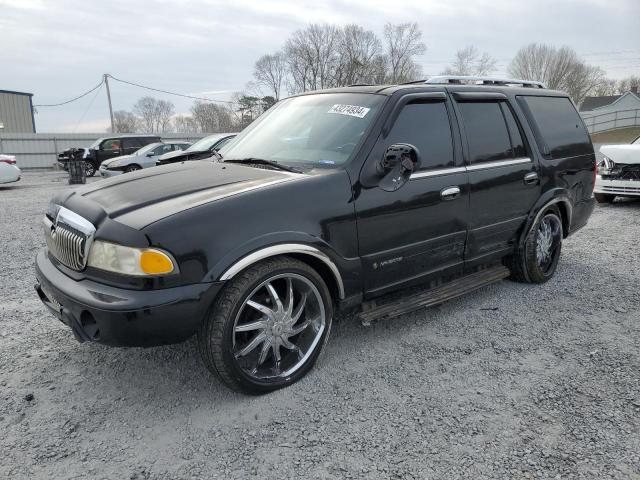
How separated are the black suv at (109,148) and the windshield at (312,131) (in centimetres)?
1856

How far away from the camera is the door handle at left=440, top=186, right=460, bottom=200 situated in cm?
350

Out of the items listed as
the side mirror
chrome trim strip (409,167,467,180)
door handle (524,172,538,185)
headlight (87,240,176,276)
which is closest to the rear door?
door handle (524,172,538,185)

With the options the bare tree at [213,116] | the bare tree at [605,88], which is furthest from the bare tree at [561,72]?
the bare tree at [213,116]

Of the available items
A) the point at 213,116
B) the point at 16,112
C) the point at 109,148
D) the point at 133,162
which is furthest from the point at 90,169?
the point at 213,116

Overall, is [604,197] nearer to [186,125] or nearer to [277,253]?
[277,253]

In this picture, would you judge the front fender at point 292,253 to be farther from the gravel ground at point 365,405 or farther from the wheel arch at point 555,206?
the wheel arch at point 555,206

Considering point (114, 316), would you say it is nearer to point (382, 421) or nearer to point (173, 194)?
point (173, 194)

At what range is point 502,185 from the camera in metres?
4.01

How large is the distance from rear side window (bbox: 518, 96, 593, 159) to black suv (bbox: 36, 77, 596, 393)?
4 cm

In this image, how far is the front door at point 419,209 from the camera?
124 inches

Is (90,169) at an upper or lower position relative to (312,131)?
lower

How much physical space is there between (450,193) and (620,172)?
23.9 feet

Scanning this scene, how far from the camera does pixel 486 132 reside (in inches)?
157

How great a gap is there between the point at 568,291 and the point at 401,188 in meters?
2.35
